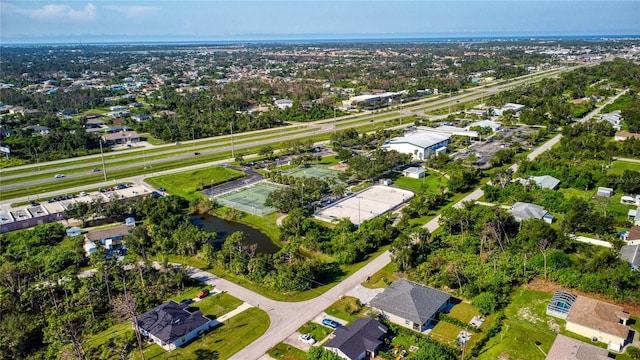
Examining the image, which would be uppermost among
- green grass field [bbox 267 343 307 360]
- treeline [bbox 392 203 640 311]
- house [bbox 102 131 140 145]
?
house [bbox 102 131 140 145]

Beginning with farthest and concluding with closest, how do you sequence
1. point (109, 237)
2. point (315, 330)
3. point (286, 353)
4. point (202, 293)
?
1. point (109, 237)
2. point (202, 293)
3. point (315, 330)
4. point (286, 353)

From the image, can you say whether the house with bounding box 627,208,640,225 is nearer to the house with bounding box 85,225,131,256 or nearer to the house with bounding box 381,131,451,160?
the house with bounding box 381,131,451,160

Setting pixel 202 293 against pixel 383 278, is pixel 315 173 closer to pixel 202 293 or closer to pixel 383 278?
pixel 383 278

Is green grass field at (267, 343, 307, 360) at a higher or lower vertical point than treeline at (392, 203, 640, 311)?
lower

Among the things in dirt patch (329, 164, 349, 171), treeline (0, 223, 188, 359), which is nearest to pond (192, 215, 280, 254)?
treeline (0, 223, 188, 359)

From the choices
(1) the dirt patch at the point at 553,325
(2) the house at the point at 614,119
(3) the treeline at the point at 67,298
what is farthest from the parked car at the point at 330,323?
(2) the house at the point at 614,119

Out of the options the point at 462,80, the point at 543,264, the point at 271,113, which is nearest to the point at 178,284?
the point at 543,264

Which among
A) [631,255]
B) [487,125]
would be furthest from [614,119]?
[631,255]
